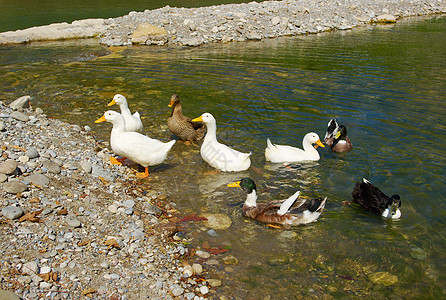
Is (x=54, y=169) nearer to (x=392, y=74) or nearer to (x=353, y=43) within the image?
(x=392, y=74)

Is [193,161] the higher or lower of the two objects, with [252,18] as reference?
lower

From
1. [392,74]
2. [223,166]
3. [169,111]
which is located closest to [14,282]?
[223,166]

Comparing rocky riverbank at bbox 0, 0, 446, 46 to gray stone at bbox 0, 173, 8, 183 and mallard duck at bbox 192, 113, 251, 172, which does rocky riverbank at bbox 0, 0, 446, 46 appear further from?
gray stone at bbox 0, 173, 8, 183

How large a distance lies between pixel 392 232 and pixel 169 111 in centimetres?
825

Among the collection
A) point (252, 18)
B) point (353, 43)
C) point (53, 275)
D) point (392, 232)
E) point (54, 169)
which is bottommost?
point (392, 232)

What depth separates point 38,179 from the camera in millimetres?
7246

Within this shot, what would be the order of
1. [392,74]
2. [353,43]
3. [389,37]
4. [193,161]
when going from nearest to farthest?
[193,161] → [392,74] → [353,43] → [389,37]

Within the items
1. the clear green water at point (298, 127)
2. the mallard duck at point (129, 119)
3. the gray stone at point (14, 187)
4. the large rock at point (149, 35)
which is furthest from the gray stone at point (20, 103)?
the large rock at point (149, 35)

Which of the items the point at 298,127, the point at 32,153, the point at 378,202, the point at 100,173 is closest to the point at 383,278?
the point at 378,202

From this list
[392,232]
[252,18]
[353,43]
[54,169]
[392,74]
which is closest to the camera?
[392,232]

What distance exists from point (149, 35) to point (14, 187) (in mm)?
20009

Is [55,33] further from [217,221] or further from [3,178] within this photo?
[217,221]

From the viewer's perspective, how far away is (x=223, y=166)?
31.1ft

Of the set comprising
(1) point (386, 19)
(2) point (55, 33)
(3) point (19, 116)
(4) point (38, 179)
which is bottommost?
(4) point (38, 179)
